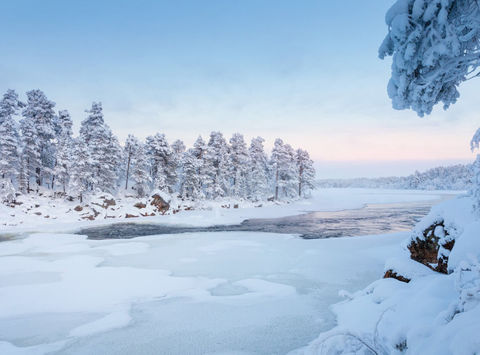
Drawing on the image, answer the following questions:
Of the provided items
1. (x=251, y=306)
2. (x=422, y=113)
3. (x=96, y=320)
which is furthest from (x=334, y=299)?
(x=96, y=320)

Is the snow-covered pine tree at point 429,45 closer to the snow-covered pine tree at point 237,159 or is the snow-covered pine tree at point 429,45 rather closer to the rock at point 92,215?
the rock at point 92,215

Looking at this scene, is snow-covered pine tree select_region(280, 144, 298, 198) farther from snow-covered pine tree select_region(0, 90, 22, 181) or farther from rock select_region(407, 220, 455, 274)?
rock select_region(407, 220, 455, 274)

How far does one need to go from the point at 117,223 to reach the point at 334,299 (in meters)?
24.3

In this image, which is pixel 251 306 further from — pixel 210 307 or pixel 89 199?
pixel 89 199

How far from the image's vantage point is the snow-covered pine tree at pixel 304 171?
58000mm

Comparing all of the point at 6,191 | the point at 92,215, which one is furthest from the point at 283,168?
the point at 6,191

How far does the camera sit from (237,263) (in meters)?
11.1

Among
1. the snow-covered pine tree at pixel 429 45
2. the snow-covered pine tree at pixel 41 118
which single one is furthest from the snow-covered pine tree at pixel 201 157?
the snow-covered pine tree at pixel 429 45

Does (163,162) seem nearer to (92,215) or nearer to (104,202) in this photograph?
(104,202)

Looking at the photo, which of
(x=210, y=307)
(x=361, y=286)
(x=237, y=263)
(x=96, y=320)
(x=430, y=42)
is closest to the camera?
(x=430, y=42)

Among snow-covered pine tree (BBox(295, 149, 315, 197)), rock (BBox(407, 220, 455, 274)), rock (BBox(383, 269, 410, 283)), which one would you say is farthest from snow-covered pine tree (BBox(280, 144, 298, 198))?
rock (BBox(383, 269, 410, 283))

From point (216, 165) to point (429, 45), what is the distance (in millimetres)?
44100

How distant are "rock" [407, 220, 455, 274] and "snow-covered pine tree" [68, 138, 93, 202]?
35188 millimetres

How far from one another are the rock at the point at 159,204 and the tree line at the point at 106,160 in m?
4.30
